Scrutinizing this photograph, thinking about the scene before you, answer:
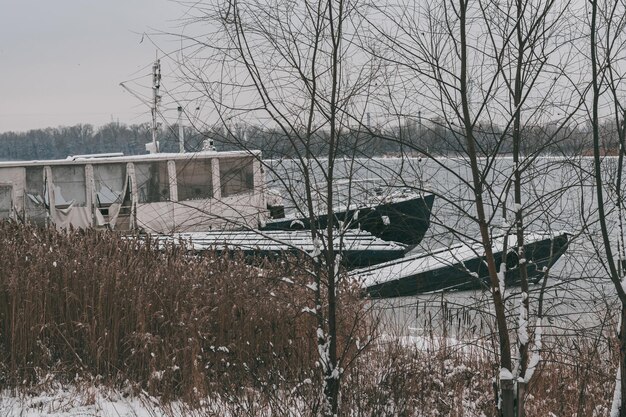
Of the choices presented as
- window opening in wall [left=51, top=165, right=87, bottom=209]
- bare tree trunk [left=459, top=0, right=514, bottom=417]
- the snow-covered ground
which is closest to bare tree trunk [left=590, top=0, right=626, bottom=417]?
bare tree trunk [left=459, top=0, right=514, bottom=417]

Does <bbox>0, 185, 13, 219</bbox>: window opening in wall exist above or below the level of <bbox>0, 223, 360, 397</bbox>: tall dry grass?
above

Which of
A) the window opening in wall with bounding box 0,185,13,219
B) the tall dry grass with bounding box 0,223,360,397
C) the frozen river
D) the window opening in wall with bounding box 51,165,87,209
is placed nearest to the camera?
the frozen river

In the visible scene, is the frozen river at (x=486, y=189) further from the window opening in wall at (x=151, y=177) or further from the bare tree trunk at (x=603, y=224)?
the window opening in wall at (x=151, y=177)

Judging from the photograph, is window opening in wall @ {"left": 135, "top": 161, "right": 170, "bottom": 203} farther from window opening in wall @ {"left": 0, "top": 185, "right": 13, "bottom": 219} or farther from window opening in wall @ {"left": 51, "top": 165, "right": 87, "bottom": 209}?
window opening in wall @ {"left": 0, "top": 185, "right": 13, "bottom": 219}

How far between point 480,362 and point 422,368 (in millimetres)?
707

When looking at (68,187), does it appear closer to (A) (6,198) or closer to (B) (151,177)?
(A) (6,198)

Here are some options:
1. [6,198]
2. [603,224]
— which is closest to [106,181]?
[6,198]

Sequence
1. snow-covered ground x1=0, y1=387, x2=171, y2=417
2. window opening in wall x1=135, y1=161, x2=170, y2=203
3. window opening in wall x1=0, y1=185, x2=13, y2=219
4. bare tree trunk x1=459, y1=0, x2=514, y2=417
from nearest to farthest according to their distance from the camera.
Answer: bare tree trunk x1=459, y1=0, x2=514, y2=417
snow-covered ground x1=0, y1=387, x2=171, y2=417
window opening in wall x1=0, y1=185, x2=13, y2=219
window opening in wall x1=135, y1=161, x2=170, y2=203

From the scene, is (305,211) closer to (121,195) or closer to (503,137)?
(503,137)

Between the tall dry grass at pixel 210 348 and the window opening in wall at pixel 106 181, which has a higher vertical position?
the window opening in wall at pixel 106 181

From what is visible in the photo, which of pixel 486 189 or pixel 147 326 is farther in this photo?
pixel 147 326

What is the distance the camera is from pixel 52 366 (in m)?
6.46

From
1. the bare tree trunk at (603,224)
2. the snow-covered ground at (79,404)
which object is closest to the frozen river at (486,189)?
the bare tree trunk at (603,224)

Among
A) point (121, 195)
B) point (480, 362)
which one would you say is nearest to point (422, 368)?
point (480, 362)
